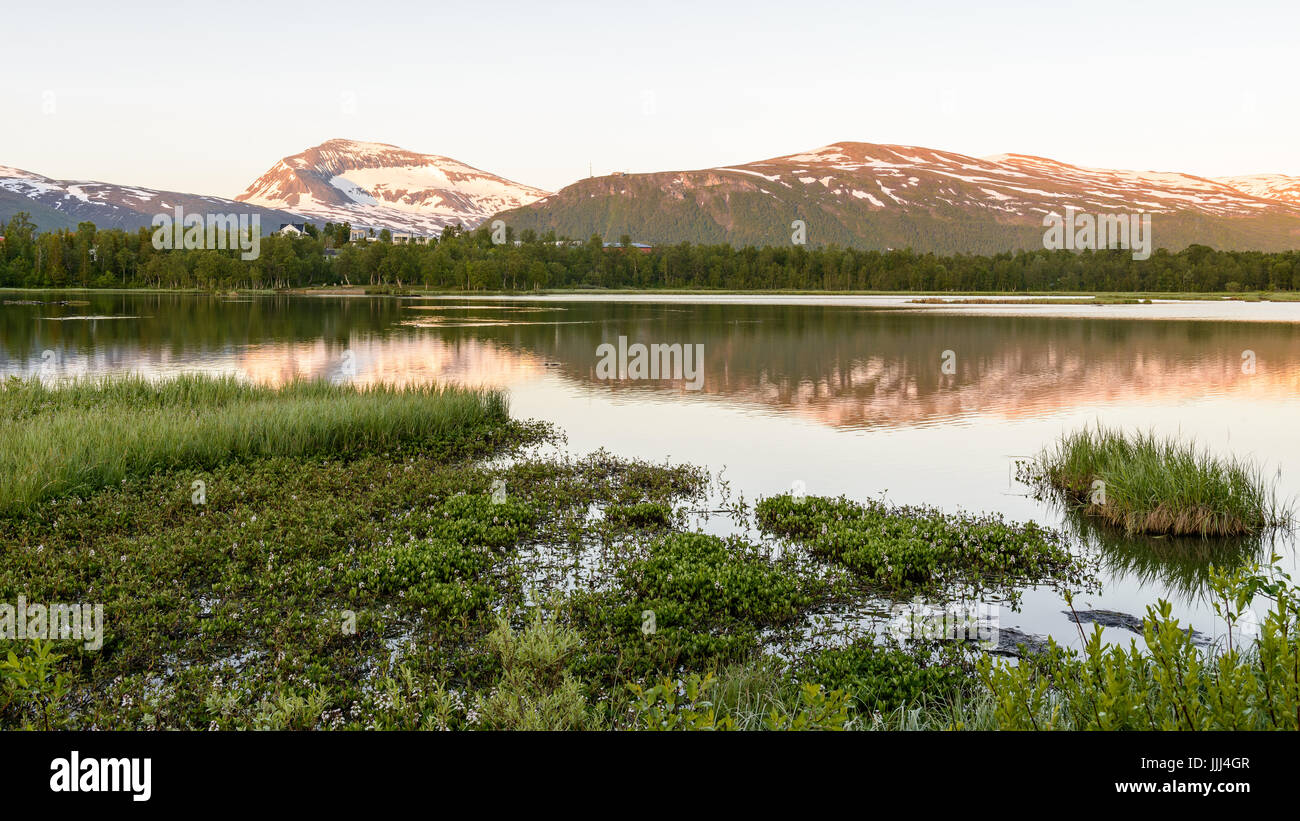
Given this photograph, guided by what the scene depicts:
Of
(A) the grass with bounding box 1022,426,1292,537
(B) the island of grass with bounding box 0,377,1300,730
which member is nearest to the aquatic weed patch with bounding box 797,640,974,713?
(B) the island of grass with bounding box 0,377,1300,730

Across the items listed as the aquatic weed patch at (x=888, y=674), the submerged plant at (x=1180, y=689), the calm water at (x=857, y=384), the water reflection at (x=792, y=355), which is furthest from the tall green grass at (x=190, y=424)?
the submerged plant at (x=1180, y=689)

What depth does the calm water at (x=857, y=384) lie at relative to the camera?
68.0 ft

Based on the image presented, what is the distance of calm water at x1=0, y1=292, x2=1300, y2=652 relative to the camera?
2073 cm

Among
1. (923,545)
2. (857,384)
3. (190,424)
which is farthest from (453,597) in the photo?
(857,384)

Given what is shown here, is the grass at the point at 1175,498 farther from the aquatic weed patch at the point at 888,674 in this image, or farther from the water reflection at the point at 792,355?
the water reflection at the point at 792,355

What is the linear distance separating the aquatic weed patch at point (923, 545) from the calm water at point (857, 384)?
897 millimetres

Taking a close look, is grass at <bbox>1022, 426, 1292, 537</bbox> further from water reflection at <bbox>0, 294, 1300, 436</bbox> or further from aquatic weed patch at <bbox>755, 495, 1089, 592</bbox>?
water reflection at <bbox>0, 294, 1300, 436</bbox>

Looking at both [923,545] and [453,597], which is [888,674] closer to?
[923,545]

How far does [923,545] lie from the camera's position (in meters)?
14.1

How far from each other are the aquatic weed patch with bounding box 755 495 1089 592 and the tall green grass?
38.0ft

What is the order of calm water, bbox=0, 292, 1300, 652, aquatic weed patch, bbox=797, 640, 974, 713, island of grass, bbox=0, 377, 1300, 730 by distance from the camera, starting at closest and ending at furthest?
island of grass, bbox=0, 377, 1300, 730, aquatic weed patch, bbox=797, 640, 974, 713, calm water, bbox=0, 292, 1300, 652
